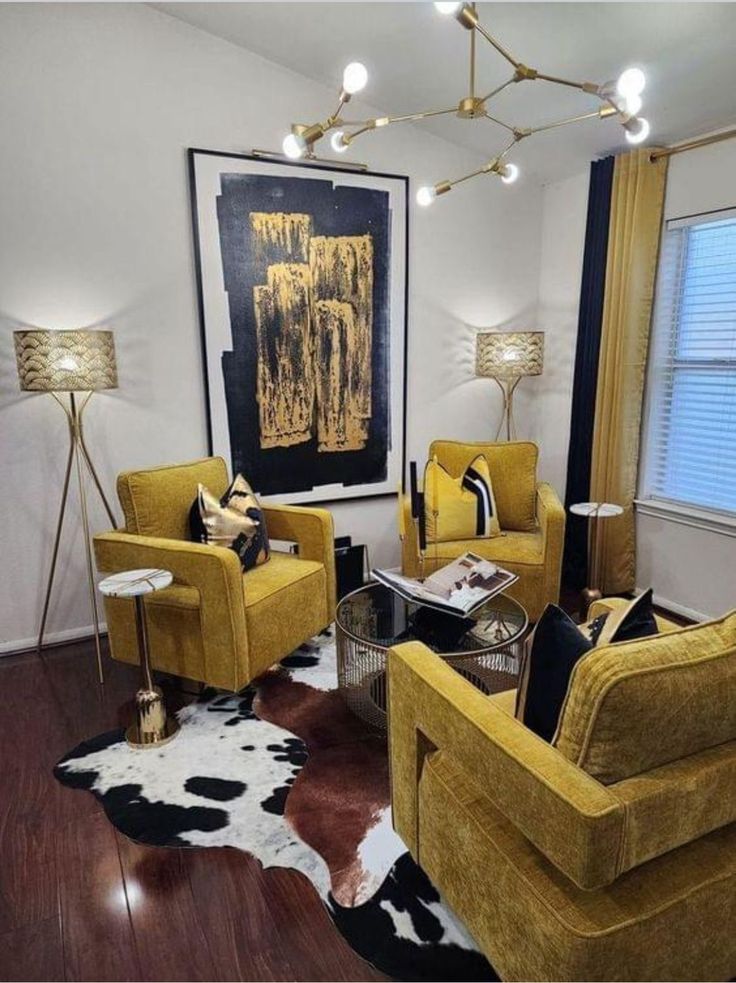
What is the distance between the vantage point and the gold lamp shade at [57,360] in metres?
2.63

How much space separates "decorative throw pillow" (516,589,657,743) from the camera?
4.42ft

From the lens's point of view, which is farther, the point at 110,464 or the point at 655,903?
the point at 110,464

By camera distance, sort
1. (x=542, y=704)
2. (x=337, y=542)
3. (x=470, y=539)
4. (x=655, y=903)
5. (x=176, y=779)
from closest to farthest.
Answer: (x=655, y=903) < (x=542, y=704) < (x=176, y=779) < (x=470, y=539) < (x=337, y=542)

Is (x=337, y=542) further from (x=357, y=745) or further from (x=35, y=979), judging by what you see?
(x=35, y=979)

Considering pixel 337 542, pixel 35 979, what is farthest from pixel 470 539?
pixel 35 979

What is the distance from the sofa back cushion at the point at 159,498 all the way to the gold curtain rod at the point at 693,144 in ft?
9.46

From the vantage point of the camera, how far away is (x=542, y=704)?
1378 mm

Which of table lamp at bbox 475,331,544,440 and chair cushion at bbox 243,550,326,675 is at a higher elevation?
table lamp at bbox 475,331,544,440

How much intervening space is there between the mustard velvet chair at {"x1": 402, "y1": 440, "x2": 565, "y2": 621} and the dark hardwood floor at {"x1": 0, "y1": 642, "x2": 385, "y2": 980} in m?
1.81

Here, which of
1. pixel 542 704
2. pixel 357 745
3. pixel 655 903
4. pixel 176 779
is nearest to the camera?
pixel 655 903

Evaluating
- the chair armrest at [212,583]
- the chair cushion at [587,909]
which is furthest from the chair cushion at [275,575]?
the chair cushion at [587,909]

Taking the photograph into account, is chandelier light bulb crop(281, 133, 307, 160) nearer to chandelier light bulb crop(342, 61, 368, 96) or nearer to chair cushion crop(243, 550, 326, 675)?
chandelier light bulb crop(342, 61, 368, 96)

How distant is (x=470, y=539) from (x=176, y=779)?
1.87 m

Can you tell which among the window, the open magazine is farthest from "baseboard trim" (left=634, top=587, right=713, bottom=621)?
the open magazine
